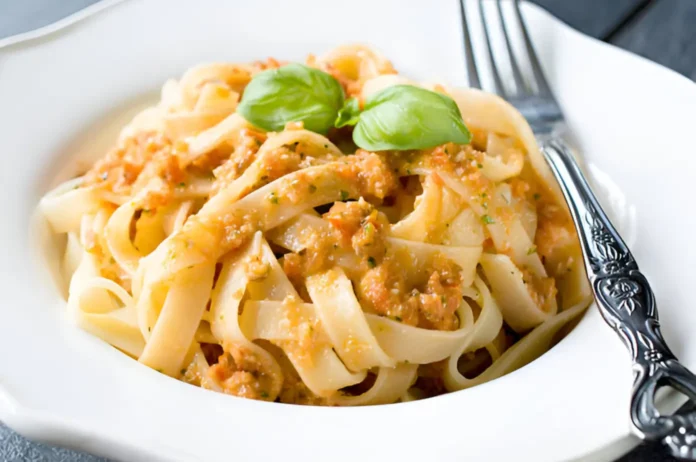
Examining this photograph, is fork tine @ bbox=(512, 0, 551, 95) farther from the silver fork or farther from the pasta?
the pasta

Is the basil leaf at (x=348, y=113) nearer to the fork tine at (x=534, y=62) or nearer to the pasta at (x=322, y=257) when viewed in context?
the pasta at (x=322, y=257)

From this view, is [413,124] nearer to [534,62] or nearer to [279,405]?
[279,405]

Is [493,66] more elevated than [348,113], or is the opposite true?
[348,113]

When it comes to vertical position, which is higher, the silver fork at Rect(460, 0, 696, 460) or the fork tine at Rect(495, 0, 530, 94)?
the fork tine at Rect(495, 0, 530, 94)

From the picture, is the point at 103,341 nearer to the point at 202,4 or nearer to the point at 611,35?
the point at 202,4

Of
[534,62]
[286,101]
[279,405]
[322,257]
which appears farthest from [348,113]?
[279,405]

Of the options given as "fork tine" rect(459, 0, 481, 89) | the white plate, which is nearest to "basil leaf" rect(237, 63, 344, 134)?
"fork tine" rect(459, 0, 481, 89)
